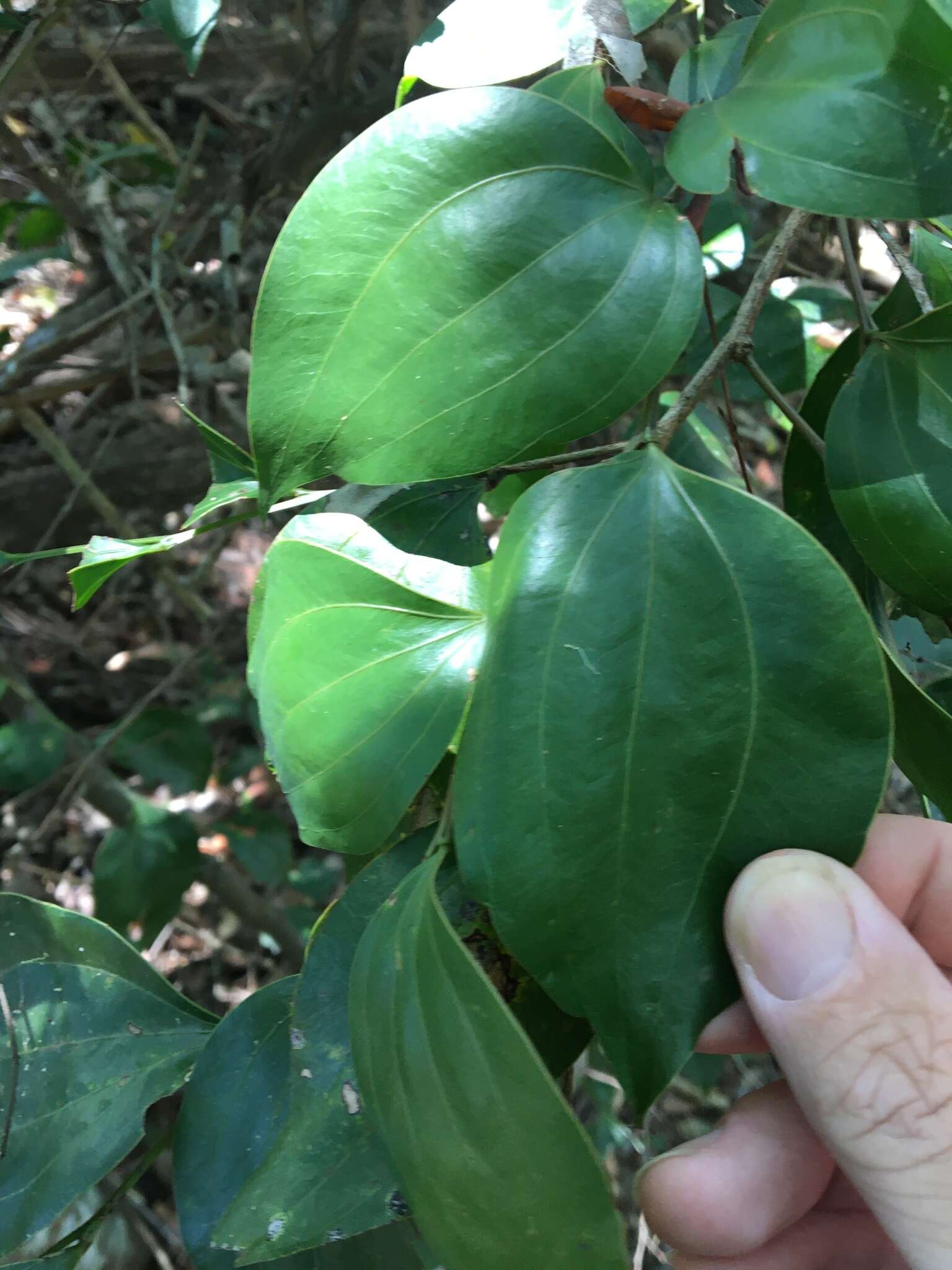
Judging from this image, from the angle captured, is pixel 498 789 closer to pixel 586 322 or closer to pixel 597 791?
pixel 597 791

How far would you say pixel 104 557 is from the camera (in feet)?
1.44

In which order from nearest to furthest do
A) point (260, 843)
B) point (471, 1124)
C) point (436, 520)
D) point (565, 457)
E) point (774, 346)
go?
point (471, 1124) < point (565, 457) < point (436, 520) < point (774, 346) < point (260, 843)

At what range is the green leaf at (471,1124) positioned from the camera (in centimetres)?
28

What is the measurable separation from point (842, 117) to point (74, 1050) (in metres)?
0.65

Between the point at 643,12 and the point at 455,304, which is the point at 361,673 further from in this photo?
the point at 643,12

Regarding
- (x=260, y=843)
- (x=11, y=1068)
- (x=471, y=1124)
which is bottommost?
(x=260, y=843)

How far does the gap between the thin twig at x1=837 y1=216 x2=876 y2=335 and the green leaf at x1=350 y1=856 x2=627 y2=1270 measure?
35 centimetres

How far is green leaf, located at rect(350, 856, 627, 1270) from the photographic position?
0.28 meters

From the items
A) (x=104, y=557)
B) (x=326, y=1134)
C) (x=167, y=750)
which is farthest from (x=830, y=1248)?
(x=167, y=750)

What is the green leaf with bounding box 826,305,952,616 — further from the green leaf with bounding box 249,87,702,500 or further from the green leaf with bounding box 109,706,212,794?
the green leaf with bounding box 109,706,212,794

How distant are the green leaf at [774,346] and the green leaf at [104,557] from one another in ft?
1.54

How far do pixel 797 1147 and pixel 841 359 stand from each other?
0.43 m

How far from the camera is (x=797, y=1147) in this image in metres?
0.49

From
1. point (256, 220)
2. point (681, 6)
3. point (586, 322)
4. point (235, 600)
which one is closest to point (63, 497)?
point (235, 600)
